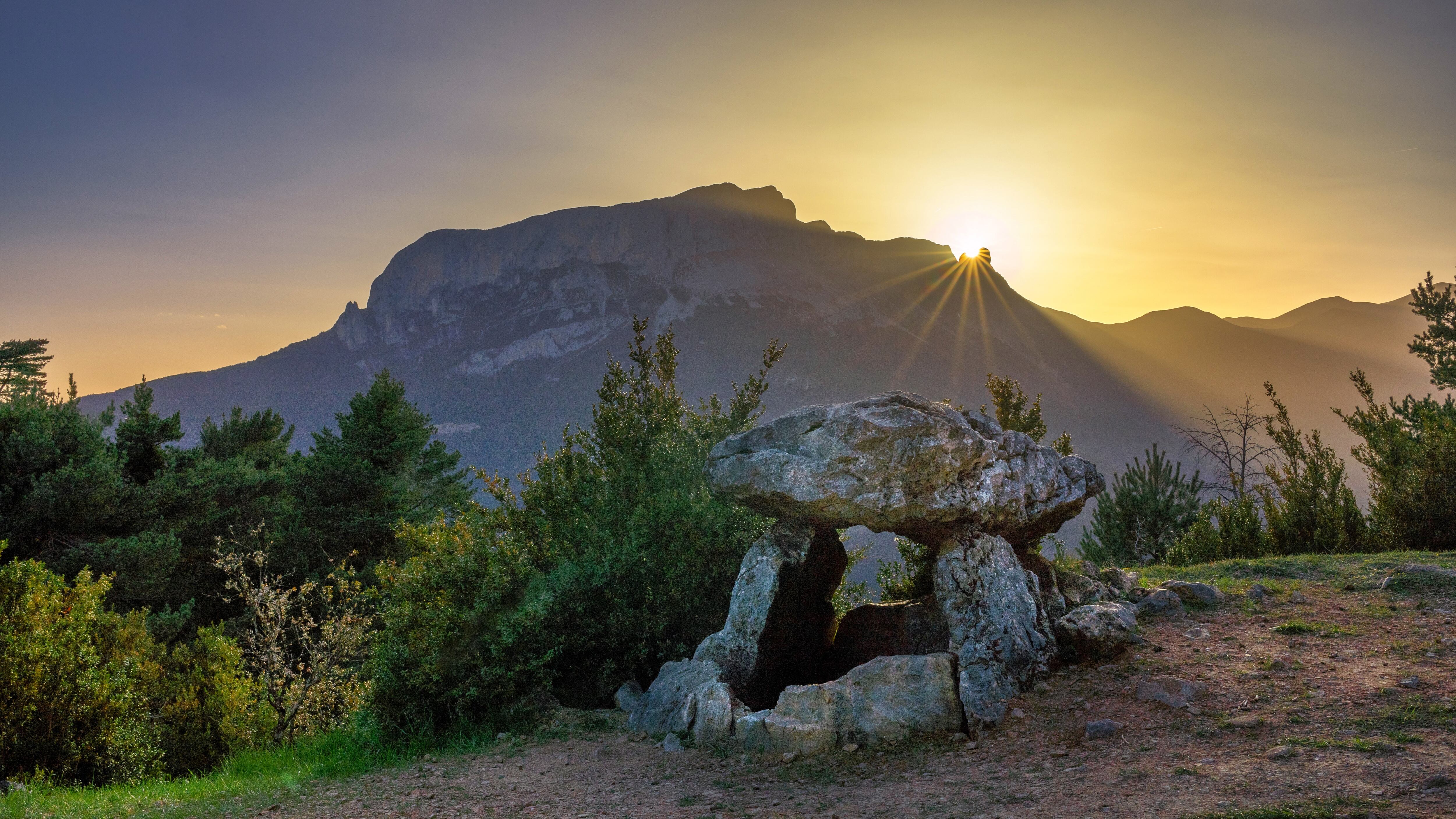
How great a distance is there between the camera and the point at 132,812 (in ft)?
26.5

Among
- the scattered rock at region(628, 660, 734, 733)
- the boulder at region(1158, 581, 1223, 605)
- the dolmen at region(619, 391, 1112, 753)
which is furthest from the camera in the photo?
the boulder at region(1158, 581, 1223, 605)

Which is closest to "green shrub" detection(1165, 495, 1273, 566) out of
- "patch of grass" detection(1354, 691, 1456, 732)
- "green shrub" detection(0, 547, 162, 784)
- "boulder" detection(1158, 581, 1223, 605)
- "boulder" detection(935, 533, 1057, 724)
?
"boulder" detection(1158, 581, 1223, 605)

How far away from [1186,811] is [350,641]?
16039mm

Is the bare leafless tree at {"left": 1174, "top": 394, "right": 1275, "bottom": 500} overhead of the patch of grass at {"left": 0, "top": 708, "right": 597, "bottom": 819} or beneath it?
overhead

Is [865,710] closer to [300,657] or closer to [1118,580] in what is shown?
[1118,580]

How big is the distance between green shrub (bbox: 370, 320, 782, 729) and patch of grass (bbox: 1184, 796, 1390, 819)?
7318 millimetres

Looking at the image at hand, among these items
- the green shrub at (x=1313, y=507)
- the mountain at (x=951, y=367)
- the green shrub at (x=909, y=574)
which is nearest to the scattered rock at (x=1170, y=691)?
the green shrub at (x=909, y=574)

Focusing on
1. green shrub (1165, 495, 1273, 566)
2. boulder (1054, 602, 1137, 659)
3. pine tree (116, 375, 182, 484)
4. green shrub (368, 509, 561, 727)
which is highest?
pine tree (116, 375, 182, 484)

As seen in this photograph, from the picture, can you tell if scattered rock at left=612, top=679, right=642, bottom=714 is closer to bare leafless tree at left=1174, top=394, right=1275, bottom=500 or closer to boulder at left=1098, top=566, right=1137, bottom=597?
boulder at left=1098, top=566, right=1137, bottom=597

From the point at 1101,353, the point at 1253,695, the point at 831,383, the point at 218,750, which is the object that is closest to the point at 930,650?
the point at 1253,695

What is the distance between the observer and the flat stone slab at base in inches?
339

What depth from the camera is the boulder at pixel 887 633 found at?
10961 mm

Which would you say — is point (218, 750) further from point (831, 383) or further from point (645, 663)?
point (831, 383)

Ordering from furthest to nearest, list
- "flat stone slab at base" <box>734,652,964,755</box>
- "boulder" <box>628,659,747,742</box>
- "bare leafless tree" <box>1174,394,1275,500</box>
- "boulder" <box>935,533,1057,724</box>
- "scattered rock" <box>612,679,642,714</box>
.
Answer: "bare leafless tree" <box>1174,394,1275,500</box>, "scattered rock" <box>612,679,642,714</box>, "boulder" <box>628,659,747,742</box>, "boulder" <box>935,533,1057,724</box>, "flat stone slab at base" <box>734,652,964,755</box>
